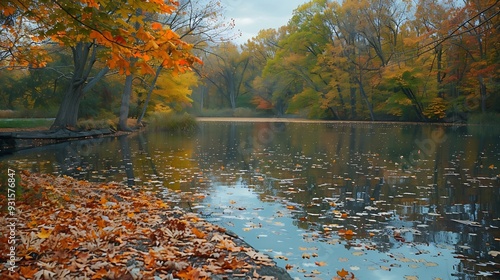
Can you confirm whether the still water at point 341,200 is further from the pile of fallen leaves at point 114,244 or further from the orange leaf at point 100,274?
the orange leaf at point 100,274

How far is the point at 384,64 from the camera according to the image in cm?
4116

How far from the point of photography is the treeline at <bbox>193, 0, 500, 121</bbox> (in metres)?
34.2

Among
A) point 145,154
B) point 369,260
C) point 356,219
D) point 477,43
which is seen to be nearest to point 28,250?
point 369,260

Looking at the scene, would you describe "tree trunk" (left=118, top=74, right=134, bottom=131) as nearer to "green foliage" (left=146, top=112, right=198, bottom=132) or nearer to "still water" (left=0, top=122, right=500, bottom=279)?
"green foliage" (left=146, top=112, right=198, bottom=132)

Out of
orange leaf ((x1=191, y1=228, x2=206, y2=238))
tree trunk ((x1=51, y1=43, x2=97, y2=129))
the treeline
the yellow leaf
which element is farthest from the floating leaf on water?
the treeline

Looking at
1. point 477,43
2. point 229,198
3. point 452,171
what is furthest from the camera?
point 477,43

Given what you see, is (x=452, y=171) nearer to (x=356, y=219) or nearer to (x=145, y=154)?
(x=356, y=219)

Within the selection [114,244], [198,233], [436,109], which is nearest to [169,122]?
[436,109]

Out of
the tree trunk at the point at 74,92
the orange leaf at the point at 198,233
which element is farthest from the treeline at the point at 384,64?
the orange leaf at the point at 198,233

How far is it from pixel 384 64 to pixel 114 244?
4027 centimetres

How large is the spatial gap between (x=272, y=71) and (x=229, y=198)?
46.9 m

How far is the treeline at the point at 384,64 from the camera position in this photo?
34.2m

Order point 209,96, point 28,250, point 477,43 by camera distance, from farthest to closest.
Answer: point 209,96
point 477,43
point 28,250

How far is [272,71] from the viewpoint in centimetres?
5341
